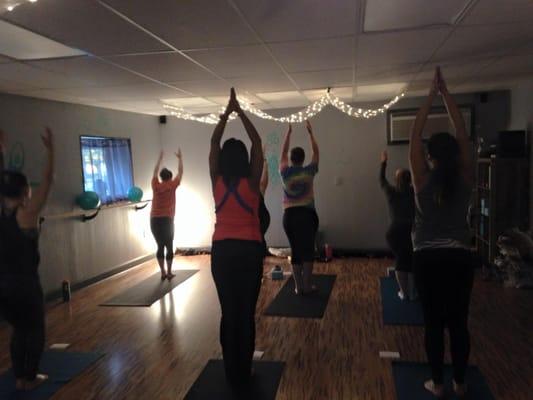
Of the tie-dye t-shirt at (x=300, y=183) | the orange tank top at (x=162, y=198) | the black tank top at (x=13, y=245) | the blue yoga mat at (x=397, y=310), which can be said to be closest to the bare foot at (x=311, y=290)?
the blue yoga mat at (x=397, y=310)

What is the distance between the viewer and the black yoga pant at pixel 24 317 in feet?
8.48

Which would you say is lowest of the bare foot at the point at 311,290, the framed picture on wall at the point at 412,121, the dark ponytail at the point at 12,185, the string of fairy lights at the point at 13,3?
the bare foot at the point at 311,290

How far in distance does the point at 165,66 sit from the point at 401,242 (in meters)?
2.54

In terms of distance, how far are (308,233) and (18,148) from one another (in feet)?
9.78

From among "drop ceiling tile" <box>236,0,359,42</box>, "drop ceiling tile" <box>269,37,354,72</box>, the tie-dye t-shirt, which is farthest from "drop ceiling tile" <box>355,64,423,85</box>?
"drop ceiling tile" <box>236,0,359,42</box>

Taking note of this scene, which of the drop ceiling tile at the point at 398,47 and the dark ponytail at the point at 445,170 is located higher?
the drop ceiling tile at the point at 398,47

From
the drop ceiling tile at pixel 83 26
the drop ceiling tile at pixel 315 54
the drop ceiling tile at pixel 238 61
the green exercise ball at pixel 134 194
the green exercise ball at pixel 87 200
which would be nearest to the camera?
the drop ceiling tile at pixel 83 26

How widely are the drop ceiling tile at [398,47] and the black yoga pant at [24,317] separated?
2.57 metres

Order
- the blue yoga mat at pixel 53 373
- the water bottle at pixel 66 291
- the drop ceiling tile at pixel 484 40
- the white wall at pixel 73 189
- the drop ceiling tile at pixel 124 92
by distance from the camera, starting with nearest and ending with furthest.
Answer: the blue yoga mat at pixel 53 373
the drop ceiling tile at pixel 484 40
the drop ceiling tile at pixel 124 92
the white wall at pixel 73 189
the water bottle at pixel 66 291

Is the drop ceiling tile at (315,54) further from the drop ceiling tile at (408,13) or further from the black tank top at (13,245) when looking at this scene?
the black tank top at (13,245)

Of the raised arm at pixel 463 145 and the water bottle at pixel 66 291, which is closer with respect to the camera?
the raised arm at pixel 463 145

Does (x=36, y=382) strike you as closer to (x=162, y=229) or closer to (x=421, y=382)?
(x=421, y=382)

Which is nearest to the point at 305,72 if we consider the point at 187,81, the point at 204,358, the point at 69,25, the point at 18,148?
the point at 187,81

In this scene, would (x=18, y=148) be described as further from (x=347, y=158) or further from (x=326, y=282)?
(x=347, y=158)
